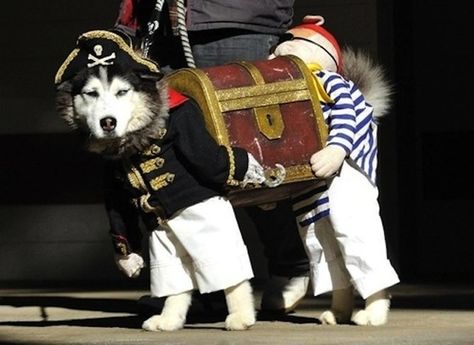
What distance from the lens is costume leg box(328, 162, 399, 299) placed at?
6355mm

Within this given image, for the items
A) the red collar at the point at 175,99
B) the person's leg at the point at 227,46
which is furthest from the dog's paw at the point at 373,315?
the person's leg at the point at 227,46

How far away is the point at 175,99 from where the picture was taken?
6207 millimetres

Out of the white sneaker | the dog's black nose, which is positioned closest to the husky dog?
the dog's black nose

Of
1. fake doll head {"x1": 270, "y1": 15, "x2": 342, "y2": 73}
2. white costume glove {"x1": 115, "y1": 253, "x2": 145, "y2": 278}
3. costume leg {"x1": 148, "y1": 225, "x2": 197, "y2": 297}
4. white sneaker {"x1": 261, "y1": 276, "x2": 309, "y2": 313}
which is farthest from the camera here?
white sneaker {"x1": 261, "y1": 276, "x2": 309, "y2": 313}

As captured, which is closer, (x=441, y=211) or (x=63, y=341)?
(x=63, y=341)

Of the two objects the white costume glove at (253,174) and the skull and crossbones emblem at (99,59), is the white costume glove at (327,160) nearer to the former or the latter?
the white costume glove at (253,174)

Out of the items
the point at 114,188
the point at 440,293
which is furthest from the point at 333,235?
the point at 440,293

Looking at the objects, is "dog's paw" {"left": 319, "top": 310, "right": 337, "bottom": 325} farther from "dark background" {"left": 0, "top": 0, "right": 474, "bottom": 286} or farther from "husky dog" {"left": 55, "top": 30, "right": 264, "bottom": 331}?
"dark background" {"left": 0, "top": 0, "right": 474, "bottom": 286}

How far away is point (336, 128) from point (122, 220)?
920 millimetres

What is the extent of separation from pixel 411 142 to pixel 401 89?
0.33 metres

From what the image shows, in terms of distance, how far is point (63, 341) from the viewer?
6121 mm

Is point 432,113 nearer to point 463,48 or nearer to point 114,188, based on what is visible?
point 463,48

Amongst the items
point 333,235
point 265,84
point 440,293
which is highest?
point 265,84

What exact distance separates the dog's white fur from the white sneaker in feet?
2.99
